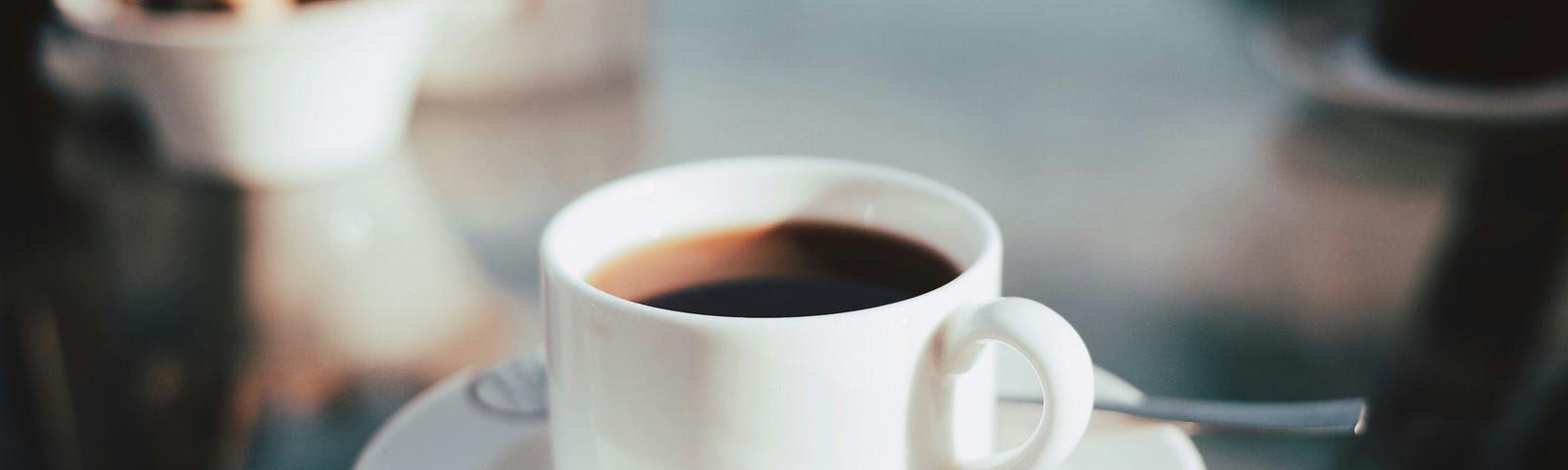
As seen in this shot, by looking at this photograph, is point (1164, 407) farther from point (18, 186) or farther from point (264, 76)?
point (18, 186)

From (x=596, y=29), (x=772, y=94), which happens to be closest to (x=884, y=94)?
(x=772, y=94)

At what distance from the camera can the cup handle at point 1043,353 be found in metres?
0.29

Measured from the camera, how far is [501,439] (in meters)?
0.38

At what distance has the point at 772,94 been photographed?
0.78m

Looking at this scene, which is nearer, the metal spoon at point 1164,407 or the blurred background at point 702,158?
the metal spoon at point 1164,407

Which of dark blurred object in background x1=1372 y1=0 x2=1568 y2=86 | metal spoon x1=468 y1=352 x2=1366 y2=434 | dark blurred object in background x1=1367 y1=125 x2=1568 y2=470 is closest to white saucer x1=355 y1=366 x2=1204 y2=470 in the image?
metal spoon x1=468 y1=352 x2=1366 y2=434

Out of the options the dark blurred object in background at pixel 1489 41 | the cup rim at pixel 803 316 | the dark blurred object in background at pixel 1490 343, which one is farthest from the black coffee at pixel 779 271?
the dark blurred object in background at pixel 1489 41

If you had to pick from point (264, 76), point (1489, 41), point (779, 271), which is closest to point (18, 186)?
point (264, 76)

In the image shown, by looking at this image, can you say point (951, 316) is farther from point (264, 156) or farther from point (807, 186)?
point (264, 156)

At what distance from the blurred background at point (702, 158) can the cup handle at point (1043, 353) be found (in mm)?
120

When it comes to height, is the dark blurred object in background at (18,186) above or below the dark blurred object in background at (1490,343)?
below

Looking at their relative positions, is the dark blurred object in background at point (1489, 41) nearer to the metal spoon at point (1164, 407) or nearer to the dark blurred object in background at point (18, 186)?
the metal spoon at point (1164, 407)

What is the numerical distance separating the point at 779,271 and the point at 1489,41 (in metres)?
0.55

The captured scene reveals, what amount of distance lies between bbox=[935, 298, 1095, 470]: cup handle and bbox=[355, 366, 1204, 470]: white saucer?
7cm
